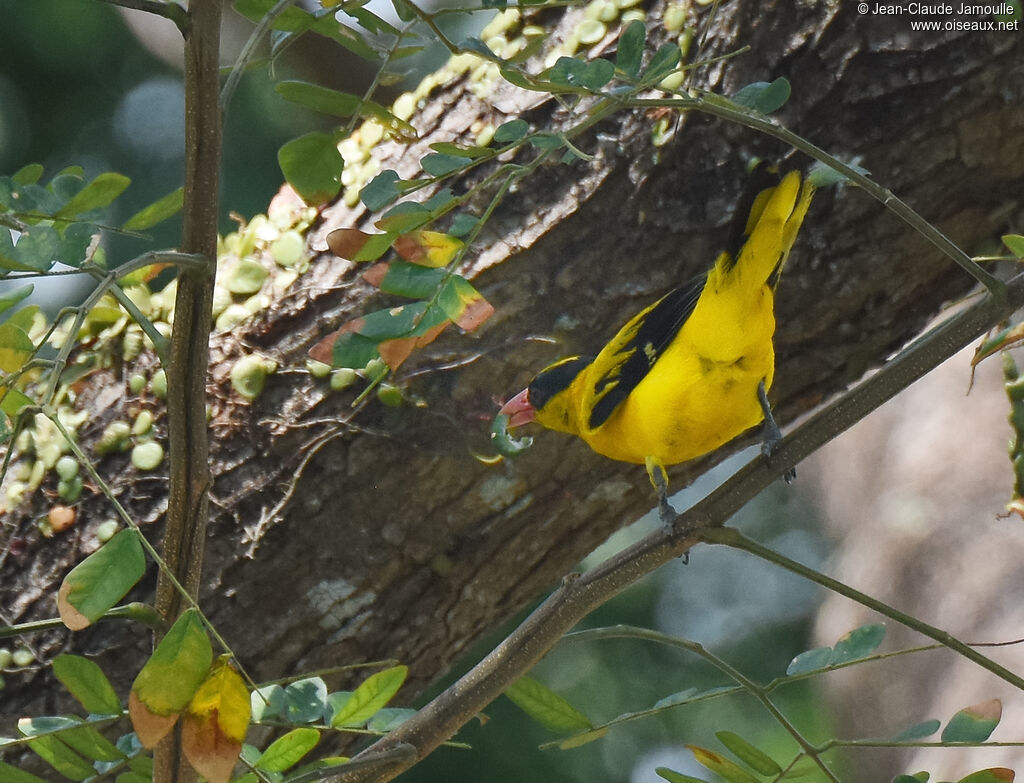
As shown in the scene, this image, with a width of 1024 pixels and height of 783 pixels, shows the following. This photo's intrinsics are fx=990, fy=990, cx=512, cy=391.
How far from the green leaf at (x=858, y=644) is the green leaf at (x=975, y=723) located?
11 cm

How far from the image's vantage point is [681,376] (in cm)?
174

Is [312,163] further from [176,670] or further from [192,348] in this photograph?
[176,670]

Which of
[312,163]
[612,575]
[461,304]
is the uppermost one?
[312,163]

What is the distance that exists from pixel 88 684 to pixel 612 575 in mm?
562

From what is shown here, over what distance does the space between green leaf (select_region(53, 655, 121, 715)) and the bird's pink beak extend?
0.99m

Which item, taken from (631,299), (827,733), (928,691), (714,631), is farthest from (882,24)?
(714,631)

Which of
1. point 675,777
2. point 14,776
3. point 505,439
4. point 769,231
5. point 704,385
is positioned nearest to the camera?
point 14,776

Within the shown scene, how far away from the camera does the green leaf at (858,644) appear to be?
3.46 ft

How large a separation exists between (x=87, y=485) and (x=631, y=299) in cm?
109

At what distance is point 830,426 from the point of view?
1173 millimetres

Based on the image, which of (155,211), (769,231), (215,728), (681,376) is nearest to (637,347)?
(681,376)

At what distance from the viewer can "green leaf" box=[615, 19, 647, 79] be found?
3.50 ft

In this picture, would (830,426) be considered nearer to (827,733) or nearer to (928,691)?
(928,691)

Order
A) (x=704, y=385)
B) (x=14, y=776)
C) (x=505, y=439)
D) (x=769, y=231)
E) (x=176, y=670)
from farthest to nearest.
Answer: (x=505, y=439) < (x=704, y=385) < (x=769, y=231) < (x=14, y=776) < (x=176, y=670)
